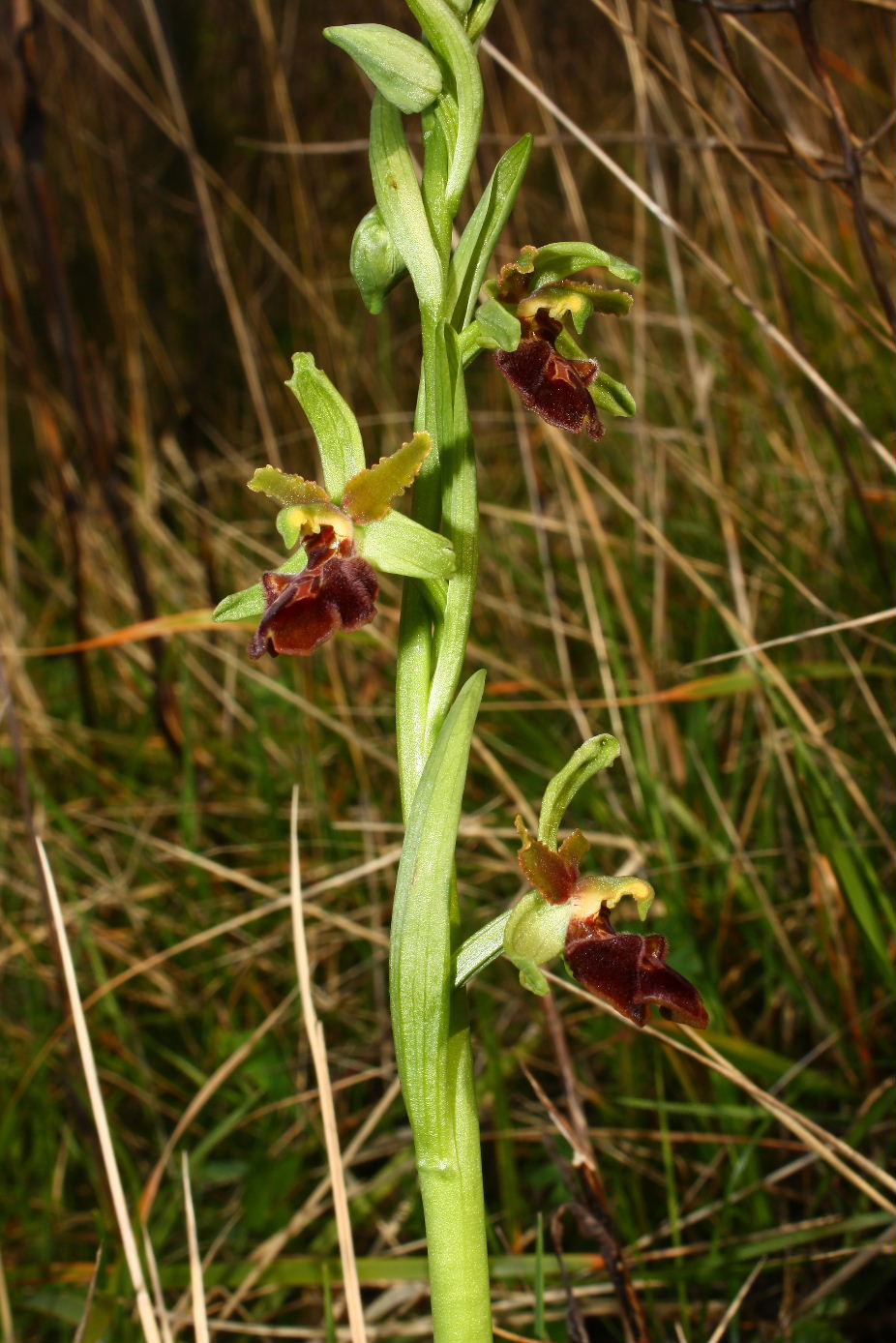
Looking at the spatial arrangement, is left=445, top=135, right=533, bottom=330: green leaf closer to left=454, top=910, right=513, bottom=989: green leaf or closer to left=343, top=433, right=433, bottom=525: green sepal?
left=343, top=433, right=433, bottom=525: green sepal

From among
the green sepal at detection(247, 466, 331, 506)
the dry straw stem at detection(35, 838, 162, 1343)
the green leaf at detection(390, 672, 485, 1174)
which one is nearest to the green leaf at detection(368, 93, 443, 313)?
the green sepal at detection(247, 466, 331, 506)

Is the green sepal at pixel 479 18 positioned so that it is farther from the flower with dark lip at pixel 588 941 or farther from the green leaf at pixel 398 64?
the flower with dark lip at pixel 588 941

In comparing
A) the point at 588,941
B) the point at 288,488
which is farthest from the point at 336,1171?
the point at 288,488

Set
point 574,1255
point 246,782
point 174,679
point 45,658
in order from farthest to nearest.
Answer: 1. point 45,658
2. point 174,679
3. point 246,782
4. point 574,1255

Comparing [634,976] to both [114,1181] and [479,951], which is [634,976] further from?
[114,1181]

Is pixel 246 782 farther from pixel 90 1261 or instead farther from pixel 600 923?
pixel 600 923

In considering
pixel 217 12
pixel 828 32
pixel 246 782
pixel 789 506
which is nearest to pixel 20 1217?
pixel 246 782

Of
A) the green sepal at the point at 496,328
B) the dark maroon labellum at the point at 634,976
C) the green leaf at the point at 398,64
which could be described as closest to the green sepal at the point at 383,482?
the green sepal at the point at 496,328
